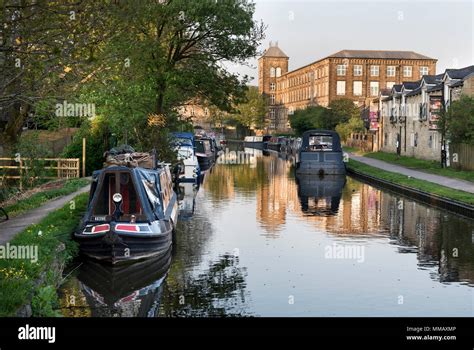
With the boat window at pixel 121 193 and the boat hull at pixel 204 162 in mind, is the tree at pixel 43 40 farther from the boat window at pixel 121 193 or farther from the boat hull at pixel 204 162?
the boat hull at pixel 204 162

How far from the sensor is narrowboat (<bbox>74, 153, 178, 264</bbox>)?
16.8 meters

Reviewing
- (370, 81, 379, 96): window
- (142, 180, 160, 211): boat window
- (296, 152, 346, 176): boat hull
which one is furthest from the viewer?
(370, 81, 379, 96): window

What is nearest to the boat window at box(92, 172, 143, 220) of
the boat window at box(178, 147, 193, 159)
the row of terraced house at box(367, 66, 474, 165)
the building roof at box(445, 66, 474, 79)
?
the boat window at box(178, 147, 193, 159)

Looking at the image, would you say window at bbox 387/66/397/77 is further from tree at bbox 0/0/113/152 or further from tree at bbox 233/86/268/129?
tree at bbox 0/0/113/152

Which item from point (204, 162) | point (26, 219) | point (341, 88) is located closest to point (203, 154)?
point (204, 162)

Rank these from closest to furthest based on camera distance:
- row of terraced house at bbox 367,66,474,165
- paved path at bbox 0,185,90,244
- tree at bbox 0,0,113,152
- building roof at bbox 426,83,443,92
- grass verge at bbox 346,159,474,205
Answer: tree at bbox 0,0,113,152 < paved path at bbox 0,185,90,244 < grass verge at bbox 346,159,474,205 < row of terraced house at bbox 367,66,474,165 < building roof at bbox 426,83,443,92

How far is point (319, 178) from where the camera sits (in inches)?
1752

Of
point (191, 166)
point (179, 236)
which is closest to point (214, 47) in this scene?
point (191, 166)

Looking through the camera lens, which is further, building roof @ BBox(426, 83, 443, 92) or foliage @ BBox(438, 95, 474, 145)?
building roof @ BBox(426, 83, 443, 92)

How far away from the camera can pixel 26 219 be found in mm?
19438

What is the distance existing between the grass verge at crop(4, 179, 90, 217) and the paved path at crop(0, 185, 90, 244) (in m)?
0.35

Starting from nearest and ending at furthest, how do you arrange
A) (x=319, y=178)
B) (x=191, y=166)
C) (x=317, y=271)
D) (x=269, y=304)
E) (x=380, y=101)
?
(x=269, y=304) → (x=317, y=271) → (x=191, y=166) → (x=319, y=178) → (x=380, y=101)
